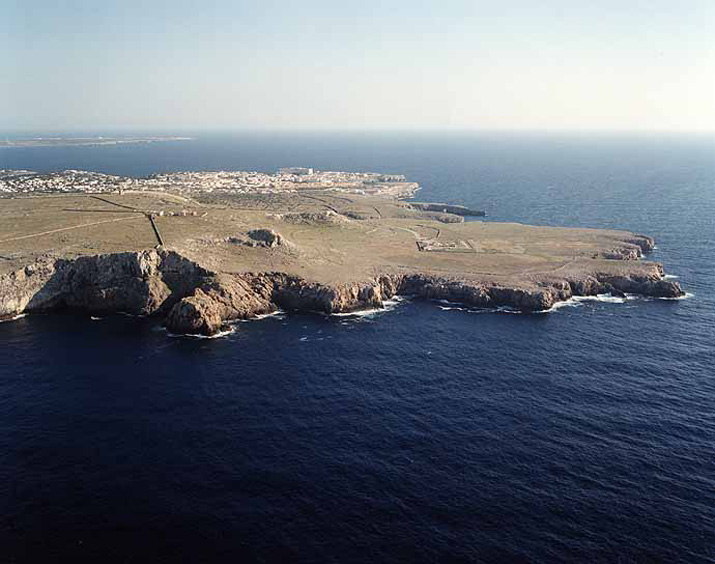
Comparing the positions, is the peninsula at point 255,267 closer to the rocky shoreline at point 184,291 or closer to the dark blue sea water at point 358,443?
the rocky shoreline at point 184,291

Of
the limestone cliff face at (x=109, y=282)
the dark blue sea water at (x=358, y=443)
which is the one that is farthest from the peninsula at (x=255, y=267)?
the dark blue sea water at (x=358, y=443)

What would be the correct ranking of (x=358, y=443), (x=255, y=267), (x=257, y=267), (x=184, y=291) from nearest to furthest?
(x=358, y=443) → (x=184, y=291) → (x=255, y=267) → (x=257, y=267)

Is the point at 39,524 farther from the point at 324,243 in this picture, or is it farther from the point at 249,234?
the point at 324,243

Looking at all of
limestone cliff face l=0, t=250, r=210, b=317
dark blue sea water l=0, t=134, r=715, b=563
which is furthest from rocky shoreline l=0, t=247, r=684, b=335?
dark blue sea water l=0, t=134, r=715, b=563

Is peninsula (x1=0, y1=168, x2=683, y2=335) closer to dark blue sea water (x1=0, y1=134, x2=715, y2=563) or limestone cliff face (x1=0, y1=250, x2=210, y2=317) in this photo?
limestone cliff face (x1=0, y1=250, x2=210, y2=317)

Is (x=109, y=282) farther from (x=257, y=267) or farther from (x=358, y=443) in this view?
(x=358, y=443)

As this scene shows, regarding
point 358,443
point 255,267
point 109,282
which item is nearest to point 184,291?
point 109,282

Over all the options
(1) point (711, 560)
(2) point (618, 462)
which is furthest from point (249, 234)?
(1) point (711, 560)
